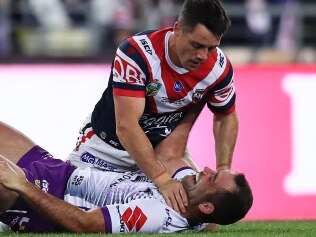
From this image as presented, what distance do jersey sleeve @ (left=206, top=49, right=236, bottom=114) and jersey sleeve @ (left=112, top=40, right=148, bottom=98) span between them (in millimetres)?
614

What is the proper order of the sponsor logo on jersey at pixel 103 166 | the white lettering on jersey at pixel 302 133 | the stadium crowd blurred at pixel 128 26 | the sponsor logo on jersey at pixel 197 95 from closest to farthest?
the sponsor logo on jersey at pixel 197 95, the sponsor logo on jersey at pixel 103 166, the white lettering on jersey at pixel 302 133, the stadium crowd blurred at pixel 128 26

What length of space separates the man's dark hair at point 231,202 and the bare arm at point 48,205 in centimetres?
80

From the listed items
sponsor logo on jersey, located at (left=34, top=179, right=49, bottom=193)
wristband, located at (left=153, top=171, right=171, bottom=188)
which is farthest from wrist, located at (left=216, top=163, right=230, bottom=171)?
sponsor logo on jersey, located at (left=34, top=179, right=49, bottom=193)

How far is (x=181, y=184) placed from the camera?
7.25 metres

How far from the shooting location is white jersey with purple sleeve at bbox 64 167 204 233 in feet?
23.1

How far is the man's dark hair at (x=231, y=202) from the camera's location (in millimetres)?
7039

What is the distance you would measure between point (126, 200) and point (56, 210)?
70 cm

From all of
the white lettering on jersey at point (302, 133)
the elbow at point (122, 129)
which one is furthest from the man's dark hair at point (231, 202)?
the white lettering on jersey at point (302, 133)

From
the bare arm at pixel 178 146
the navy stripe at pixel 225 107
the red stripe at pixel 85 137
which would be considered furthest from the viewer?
the red stripe at pixel 85 137

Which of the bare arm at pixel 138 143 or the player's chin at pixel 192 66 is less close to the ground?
the player's chin at pixel 192 66

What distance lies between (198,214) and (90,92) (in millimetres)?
4042

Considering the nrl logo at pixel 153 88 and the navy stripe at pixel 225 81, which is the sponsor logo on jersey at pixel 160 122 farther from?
the navy stripe at pixel 225 81

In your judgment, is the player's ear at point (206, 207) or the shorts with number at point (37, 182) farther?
the shorts with number at point (37, 182)

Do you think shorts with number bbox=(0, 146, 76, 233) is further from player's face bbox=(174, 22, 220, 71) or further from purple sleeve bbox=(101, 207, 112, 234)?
player's face bbox=(174, 22, 220, 71)
